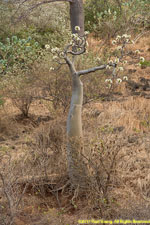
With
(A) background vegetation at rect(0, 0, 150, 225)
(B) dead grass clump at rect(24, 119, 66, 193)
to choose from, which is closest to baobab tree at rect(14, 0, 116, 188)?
(A) background vegetation at rect(0, 0, 150, 225)

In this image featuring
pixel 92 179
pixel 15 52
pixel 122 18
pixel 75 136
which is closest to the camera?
pixel 92 179

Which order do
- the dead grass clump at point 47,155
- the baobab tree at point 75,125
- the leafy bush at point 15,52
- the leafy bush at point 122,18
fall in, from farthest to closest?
1. the leafy bush at point 122,18
2. the leafy bush at point 15,52
3. the dead grass clump at point 47,155
4. the baobab tree at point 75,125

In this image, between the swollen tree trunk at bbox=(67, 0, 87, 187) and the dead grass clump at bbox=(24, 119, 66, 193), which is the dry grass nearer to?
the dead grass clump at bbox=(24, 119, 66, 193)

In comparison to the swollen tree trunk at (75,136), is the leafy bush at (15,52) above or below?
above

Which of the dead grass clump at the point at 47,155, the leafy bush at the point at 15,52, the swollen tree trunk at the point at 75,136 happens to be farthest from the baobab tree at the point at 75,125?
the leafy bush at the point at 15,52

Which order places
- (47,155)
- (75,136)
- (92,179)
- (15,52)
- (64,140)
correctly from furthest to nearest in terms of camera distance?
(15,52) < (64,140) < (47,155) < (75,136) < (92,179)

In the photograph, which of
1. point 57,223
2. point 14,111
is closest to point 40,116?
point 14,111

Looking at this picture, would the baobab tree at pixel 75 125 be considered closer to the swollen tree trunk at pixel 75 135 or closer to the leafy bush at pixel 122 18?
the swollen tree trunk at pixel 75 135

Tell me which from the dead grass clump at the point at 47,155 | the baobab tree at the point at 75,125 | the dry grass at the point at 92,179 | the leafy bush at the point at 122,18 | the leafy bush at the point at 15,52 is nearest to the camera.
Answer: the dry grass at the point at 92,179

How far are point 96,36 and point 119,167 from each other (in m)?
11.3

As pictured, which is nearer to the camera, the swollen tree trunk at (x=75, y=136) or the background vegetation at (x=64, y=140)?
the background vegetation at (x=64, y=140)

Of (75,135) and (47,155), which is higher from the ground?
(75,135)

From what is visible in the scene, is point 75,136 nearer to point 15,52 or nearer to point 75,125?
point 75,125

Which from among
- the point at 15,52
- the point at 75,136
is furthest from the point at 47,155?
the point at 15,52
